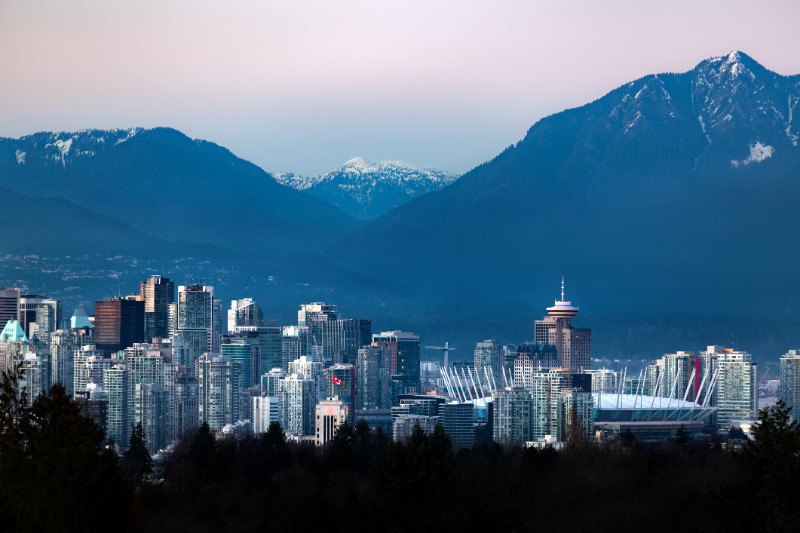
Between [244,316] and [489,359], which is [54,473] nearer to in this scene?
[489,359]

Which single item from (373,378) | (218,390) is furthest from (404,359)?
(218,390)

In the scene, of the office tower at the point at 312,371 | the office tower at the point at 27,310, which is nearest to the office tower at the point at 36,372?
the office tower at the point at 312,371

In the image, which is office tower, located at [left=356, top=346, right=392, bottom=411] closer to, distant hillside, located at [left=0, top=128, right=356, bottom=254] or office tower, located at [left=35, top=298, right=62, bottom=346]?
office tower, located at [left=35, top=298, right=62, bottom=346]

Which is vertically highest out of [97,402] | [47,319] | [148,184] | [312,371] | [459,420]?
[148,184]

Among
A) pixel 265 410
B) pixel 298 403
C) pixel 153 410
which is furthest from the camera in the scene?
pixel 265 410

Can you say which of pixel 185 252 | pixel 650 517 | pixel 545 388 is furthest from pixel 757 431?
pixel 185 252

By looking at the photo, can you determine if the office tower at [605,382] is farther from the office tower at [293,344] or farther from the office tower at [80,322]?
the office tower at [80,322]

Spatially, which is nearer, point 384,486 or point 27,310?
point 384,486
